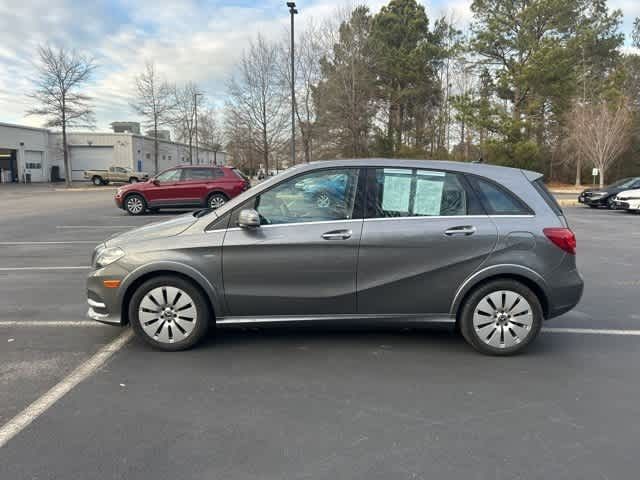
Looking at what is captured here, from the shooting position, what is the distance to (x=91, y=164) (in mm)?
57812

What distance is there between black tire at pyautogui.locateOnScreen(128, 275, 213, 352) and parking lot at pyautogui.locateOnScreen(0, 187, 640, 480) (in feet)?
0.33

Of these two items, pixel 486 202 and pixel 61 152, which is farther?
→ pixel 61 152

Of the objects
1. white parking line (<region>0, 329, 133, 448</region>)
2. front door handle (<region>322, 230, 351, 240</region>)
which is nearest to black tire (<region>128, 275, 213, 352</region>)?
white parking line (<region>0, 329, 133, 448</region>)

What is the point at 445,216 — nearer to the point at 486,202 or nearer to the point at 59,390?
the point at 486,202

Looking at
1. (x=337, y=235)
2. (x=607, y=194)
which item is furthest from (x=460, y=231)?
(x=607, y=194)

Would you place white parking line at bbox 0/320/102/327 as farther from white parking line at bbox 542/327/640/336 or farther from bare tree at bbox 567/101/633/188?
bare tree at bbox 567/101/633/188

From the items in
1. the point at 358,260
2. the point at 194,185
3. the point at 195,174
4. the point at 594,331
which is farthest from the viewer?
the point at 195,174

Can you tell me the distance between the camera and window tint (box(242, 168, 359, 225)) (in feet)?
14.1

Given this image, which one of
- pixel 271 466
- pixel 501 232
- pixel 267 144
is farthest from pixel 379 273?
pixel 267 144

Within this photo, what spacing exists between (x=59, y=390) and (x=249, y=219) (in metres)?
1.97

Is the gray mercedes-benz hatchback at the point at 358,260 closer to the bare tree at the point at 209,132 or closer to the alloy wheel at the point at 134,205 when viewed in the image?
the alloy wheel at the point at 134,205

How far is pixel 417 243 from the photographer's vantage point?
4219 millimetres

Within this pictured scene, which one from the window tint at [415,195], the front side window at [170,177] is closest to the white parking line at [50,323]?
the window tint at [415,195]

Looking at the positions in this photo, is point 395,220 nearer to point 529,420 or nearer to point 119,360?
point 529,420
